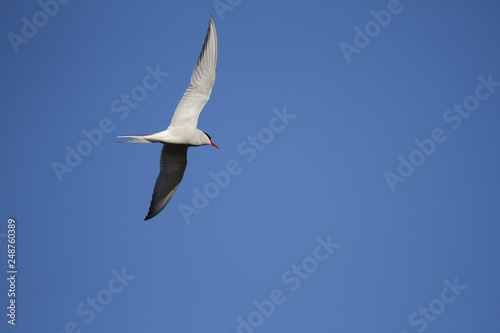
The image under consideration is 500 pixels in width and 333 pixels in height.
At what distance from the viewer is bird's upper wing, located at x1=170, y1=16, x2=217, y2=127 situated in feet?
46.0

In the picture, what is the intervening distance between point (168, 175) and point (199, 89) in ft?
6.69

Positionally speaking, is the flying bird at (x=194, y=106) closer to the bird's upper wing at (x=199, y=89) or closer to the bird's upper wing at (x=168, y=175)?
the bird's upper wing at (x=199, y=89)

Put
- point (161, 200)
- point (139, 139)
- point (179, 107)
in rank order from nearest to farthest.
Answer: point (139, 139) < point (179, 107) < point (161, 200)

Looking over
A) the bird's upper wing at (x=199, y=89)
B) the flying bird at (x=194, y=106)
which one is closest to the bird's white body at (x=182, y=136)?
the flying bird at (x=194, y=106)

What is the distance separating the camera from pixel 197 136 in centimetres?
1441

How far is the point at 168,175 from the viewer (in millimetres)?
15391

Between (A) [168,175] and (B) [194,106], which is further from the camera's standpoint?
(A) [168,175]

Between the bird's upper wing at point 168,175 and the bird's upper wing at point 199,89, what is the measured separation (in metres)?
1.00

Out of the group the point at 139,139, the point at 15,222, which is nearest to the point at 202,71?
the point at 139,139

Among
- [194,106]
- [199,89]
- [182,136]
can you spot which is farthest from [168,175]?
[199,89]

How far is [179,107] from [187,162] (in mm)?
1553

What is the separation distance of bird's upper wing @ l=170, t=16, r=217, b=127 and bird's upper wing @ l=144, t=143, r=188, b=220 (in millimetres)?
997

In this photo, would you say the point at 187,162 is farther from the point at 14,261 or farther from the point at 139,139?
the point at 14,261

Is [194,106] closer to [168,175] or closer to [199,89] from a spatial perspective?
[199,89]
